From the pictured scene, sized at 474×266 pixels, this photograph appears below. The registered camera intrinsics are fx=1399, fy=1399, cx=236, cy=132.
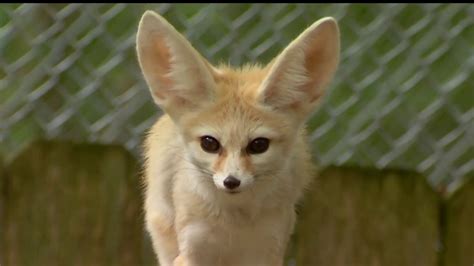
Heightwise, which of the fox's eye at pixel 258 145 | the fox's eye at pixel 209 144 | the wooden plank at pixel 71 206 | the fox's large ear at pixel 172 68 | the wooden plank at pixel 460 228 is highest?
the fox's large ear at pixel 172 68

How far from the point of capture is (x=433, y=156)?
4445 mm

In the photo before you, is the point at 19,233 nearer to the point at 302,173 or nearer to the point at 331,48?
the point at 302,173

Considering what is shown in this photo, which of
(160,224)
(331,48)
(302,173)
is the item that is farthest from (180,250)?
(331,48)

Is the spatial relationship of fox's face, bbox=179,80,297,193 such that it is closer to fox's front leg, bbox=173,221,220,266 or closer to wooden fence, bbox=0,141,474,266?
fox's front leg, bbox=173,221,220,266

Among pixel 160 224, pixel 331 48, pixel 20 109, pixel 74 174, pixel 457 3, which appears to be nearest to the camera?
pixel 331 48

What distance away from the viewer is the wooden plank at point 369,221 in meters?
3.70

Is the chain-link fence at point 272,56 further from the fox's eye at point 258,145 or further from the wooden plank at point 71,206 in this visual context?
the fox's eye at point 258,145

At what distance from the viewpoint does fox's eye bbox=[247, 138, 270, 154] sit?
2.99 meters

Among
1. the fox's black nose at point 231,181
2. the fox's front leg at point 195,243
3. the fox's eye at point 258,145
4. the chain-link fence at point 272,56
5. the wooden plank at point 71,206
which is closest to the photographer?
the fox's black nose at point 231,181

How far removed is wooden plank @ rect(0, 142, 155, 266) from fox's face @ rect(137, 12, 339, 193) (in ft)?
1.92

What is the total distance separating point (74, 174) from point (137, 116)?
649 millimetres

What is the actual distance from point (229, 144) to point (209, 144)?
52 millimetres

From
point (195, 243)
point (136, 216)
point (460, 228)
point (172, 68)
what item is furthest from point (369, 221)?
point (172, 68)

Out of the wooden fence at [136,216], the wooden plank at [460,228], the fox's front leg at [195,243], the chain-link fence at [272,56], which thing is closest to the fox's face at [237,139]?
the fox's front leg at [195,243]
